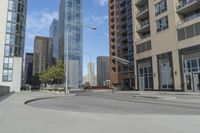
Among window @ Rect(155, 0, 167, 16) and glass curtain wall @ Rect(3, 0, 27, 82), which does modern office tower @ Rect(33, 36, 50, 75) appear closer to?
glass curtain wall @ Rect(3, 0, 27, 82)

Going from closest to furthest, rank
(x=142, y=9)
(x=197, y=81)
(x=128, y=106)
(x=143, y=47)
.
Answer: (x=128, y=106) < (x=197, y=81) < (x=143, y=47) < (x=142, y=9)

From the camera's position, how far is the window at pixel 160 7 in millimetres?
44650

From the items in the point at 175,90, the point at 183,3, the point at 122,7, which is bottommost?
the point at 175,90

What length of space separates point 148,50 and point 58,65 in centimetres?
2626

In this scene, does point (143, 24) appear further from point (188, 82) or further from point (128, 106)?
point (128, 106)

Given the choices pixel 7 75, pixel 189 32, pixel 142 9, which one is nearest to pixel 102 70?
pixel 7 75

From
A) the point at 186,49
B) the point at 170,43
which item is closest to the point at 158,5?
the point at 170,43

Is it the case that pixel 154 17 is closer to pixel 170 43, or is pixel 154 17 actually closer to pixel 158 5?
pixel 158 5

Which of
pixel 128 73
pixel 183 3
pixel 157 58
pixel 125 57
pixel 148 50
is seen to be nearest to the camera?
pixel 183 3

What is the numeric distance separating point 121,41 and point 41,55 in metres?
121

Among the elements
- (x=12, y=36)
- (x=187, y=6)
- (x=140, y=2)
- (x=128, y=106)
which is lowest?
(x=128, y=106)

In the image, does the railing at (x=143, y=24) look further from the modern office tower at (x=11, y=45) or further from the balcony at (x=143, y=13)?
the modern office tower at (x=11, y=45)

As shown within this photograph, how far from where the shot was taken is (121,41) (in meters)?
82.1

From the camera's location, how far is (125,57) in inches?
3132
